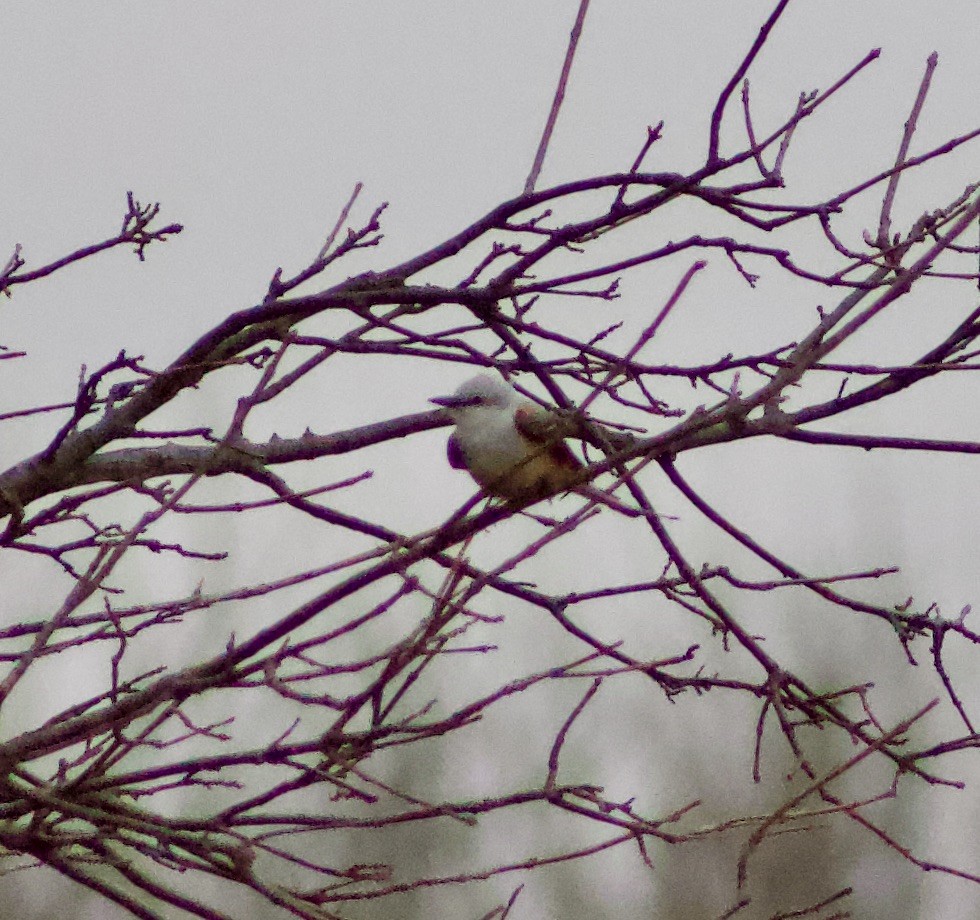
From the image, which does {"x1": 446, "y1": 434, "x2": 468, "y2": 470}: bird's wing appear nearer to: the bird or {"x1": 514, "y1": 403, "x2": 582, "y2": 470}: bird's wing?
the bird

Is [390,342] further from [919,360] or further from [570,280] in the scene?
[919,360]

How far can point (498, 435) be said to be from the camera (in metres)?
3.91

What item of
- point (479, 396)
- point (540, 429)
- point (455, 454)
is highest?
point (479, 396)

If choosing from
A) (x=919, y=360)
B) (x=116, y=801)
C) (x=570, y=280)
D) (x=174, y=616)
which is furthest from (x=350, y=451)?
(x=919, y=360)

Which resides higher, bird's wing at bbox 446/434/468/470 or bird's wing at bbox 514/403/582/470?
bird's wing at bbox 446/434/468/470

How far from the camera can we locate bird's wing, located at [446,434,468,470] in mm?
4043

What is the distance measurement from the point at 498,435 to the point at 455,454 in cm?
23

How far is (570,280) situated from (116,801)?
1.49 meters

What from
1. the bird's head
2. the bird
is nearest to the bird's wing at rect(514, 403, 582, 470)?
the bird

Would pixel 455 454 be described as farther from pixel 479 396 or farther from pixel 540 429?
pixel 540 429

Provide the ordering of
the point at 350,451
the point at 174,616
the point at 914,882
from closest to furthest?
the point at 174,616 → the point at 350,451 → the point at 914,882

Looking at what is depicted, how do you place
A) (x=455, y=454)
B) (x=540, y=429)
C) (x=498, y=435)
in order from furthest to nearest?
1. (x=455, y=454)
2. (x=498, y=435)
3. (x=540, y=429)

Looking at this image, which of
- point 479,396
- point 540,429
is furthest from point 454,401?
point 540,429

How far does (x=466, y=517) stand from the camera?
2.04 metres
